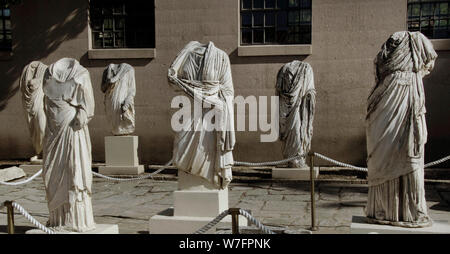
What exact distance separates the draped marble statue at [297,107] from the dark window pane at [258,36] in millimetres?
2461

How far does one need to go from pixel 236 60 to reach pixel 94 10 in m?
4.13

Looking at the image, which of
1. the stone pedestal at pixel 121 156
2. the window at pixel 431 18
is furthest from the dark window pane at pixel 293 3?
the stone pedestal at pixel 121 156

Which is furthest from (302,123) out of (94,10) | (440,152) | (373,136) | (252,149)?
(94,10)

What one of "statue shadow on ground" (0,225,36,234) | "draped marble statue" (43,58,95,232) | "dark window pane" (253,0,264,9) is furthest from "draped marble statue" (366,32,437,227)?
"dark window pane" (253,0,264,9)

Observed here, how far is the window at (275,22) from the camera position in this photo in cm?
1158

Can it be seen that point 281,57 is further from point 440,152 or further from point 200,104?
point 200,104

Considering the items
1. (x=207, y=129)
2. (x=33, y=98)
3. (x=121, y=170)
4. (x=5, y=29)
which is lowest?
(x=121, y=170)

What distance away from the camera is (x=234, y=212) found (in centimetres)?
389

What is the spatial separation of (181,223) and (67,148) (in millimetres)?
1605

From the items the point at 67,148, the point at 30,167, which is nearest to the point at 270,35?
the point at 30,167

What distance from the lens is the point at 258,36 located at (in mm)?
11805

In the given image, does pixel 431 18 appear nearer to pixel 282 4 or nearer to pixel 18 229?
→ pixel 282 4

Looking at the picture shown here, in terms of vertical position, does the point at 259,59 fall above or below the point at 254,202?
above

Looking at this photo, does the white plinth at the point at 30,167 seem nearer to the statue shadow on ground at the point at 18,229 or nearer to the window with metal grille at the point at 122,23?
the window with metal grille at the point at 122,23
